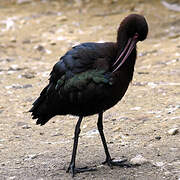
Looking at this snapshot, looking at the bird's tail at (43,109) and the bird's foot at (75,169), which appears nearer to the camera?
the bird's foot at (75,169)

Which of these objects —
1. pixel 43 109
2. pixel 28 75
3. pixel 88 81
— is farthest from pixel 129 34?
pixel 28 75

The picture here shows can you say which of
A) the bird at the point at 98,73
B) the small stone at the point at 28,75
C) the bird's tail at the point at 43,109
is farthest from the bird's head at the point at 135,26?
the small stone at the point at 28,75

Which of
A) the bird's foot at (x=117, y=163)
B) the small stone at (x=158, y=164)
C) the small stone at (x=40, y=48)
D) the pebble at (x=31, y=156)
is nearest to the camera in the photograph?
the small stone at (x=158, y=164)

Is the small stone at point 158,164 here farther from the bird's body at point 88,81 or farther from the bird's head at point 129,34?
the bird's head at point 129,34

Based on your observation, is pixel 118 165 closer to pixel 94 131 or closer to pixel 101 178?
pixel 101 178

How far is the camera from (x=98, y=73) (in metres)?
5.04

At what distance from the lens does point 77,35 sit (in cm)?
1196

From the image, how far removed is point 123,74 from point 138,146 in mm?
1205

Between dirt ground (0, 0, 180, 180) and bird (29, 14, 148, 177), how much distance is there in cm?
63

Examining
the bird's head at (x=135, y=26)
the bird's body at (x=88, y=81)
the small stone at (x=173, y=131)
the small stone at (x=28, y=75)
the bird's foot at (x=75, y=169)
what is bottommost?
the small stone at (x=28, y=75)

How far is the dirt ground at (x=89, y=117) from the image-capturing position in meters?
5.57

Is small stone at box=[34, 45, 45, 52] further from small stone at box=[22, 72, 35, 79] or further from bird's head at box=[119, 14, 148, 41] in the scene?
bird's head at box=[119, 14, 148, 41]

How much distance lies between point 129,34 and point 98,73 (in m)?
0.49

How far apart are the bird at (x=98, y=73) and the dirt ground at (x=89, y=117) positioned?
2.06ft
